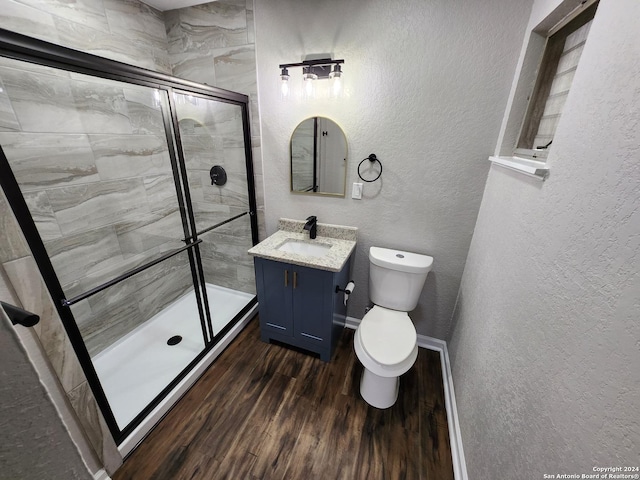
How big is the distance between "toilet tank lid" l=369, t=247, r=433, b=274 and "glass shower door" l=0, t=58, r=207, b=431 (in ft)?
4.27

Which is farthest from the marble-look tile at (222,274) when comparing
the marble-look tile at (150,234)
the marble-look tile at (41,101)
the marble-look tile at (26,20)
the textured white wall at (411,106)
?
the marble-look tile at (26,20)

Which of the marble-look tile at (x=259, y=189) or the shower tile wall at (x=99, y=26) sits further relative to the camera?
the marble-look tile at (x=259, y=189)

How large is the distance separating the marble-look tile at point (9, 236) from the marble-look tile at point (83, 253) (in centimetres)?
90

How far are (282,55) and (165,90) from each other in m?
0.80

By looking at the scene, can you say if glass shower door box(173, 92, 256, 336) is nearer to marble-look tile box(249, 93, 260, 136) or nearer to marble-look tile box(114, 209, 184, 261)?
marble-look tile box(249, 93, 260, 136)

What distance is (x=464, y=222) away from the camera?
1650 mm

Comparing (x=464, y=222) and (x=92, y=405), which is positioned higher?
(x=464, y=222)

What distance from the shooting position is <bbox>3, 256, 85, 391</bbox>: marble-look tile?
810 millimetres

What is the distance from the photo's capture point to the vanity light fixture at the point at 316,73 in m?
1.51

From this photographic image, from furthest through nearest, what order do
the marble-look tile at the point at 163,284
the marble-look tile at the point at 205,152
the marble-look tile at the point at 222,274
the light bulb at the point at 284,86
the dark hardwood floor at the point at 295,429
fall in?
the marble-look tile at the point at 222,274
the marble-look tile at the point at 163,284
the marble-look tile at the point at 205,152
the light bulb at the point at 284,86
the dark hardwood floor at the point at 295,429

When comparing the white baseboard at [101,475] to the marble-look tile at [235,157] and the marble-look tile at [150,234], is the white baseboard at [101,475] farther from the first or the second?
the marble-look tile at [235,157]

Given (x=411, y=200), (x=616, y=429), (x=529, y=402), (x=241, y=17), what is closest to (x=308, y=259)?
(x=411, y=200)

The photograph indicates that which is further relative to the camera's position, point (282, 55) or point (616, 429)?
point (282, 55)

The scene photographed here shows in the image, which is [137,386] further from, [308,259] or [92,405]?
[308,259]
